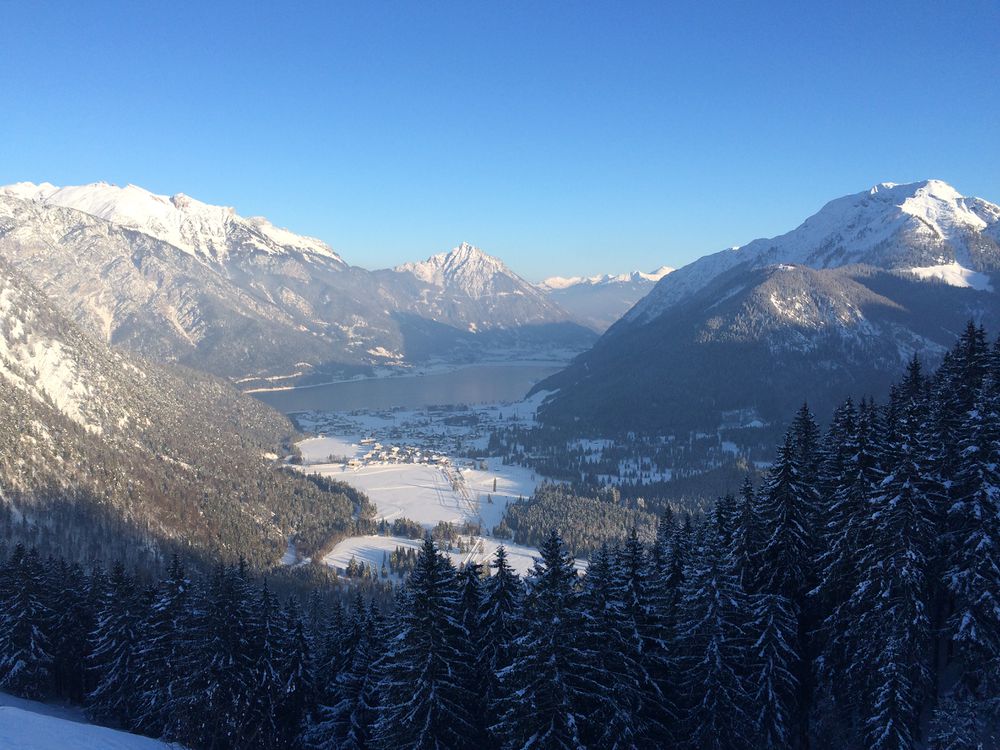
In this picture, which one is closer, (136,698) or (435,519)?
(136,698)

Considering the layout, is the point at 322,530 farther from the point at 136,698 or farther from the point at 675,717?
the point at 675,717

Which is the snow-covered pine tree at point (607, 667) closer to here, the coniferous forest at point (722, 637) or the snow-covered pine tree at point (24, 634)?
the coniferous forest at point (722, 637)

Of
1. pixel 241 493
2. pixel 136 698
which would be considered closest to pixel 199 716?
pixel 136 698

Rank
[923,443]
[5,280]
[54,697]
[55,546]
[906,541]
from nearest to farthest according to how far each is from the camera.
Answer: [906,541] → [923,443] → [54,697] → [55,546] → [5,280]

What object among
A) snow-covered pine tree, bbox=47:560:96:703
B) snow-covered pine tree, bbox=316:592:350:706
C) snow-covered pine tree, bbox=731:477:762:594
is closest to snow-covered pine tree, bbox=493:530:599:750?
snow-covered pine tree, bbox=731:477:762:594

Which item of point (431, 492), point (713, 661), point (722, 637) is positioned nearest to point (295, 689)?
point (713, 661)


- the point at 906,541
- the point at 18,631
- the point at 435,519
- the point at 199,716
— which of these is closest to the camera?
the point at 906,541

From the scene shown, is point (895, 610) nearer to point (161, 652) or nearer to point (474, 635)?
point (474, 635)

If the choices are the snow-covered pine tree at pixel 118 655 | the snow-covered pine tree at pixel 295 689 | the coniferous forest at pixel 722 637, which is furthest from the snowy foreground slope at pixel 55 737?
the snow-covered pine tree at pixel 118 655

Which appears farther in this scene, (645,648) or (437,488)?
(437,488)
